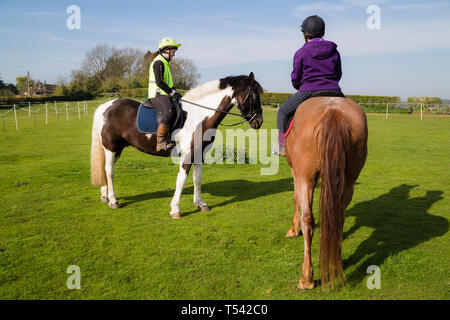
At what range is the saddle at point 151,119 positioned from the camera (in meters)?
5.82

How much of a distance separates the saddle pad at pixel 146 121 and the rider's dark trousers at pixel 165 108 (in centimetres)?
28

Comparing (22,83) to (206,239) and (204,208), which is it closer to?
(204,208)

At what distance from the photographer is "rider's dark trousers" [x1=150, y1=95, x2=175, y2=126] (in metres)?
5.62

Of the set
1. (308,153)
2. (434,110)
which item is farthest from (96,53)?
(308,153)

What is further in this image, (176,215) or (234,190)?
(234,190)

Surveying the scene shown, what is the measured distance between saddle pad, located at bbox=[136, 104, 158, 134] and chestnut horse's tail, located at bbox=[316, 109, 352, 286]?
Answer: 351 centimetres

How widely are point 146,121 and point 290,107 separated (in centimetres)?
296

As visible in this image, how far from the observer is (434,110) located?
36500mm

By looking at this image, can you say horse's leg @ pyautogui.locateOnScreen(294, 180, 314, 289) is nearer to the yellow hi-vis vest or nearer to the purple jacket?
the purple jacket

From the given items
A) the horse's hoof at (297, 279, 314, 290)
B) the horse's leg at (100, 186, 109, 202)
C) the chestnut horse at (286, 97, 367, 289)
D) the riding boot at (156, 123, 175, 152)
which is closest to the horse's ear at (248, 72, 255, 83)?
the riding boot at (156, 123, 175, 152)

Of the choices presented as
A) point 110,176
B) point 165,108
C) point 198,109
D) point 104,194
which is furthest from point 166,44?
point 104,194

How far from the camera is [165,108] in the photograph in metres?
5.62

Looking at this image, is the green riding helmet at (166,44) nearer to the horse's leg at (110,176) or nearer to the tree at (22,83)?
the horse's leg at (110,176)

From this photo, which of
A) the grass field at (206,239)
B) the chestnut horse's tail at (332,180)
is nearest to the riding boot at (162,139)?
the grass field at (206,239)
